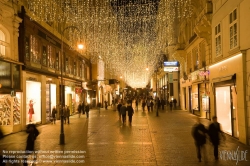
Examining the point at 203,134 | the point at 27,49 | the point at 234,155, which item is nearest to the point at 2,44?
the point at 27,49

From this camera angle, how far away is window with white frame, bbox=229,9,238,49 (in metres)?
14.6

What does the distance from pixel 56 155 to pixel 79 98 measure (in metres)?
27.3

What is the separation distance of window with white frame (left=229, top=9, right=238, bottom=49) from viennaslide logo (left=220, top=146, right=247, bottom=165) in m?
5.73

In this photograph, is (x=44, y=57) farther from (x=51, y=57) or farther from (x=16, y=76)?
(x=16, y=76)

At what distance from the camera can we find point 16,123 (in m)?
19.2

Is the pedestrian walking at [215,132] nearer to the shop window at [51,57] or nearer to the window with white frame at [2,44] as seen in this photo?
the window with white frame at [2,44]

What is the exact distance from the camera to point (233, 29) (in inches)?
591

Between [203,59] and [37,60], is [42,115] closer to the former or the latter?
[37,60]

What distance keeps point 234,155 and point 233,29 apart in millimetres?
7092

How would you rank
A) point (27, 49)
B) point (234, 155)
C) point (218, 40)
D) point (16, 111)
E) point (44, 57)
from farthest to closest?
point (44, 57), point (27, 49), point (16, 111), point (218, 40), point (234, 155)

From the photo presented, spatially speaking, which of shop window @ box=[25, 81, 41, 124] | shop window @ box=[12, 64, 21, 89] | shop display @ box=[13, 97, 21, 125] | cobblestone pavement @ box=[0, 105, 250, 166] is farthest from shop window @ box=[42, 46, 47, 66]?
cobblestone pavement @ box=[0, 105, 250, 166]

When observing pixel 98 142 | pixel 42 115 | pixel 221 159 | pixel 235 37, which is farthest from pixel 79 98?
pixel 221 159

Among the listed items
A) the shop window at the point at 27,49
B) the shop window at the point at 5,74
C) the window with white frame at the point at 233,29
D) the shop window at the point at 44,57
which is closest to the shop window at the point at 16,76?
the shop window at the point at 5,74

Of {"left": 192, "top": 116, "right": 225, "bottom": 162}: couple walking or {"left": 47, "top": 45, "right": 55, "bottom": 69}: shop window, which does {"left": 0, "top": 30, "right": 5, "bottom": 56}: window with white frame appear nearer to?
{"left": 47, "top": 45, "right": 55, "bottom": 69}: shop window
